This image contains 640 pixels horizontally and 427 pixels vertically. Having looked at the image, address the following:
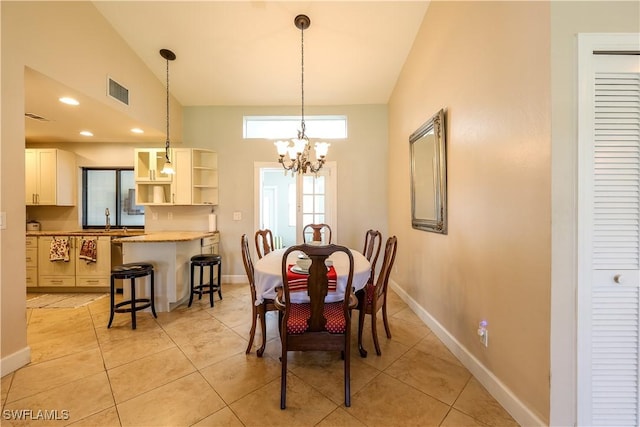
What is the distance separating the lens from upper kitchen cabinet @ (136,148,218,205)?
13.4 ft

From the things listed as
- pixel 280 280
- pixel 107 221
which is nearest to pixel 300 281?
pixel 280 280

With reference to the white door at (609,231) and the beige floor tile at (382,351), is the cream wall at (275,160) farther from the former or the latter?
the white door at (609,231)

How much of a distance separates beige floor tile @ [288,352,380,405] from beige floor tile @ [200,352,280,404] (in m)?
0.19

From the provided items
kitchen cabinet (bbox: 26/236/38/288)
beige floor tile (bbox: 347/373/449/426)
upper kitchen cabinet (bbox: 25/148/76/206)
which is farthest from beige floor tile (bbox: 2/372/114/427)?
upper kitchen cabinet (bbox: 25/148/76/206)

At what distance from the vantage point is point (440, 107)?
247 centimetres

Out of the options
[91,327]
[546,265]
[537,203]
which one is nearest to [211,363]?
[91,327]

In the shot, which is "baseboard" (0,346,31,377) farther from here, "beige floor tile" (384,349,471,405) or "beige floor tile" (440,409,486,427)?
"beige floor tile" (440,409,486,427)

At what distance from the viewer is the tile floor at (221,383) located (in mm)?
1527

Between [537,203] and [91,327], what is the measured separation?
4.14 metres

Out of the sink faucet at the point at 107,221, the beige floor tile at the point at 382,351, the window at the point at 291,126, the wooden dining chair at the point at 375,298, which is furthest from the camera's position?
the window at the point at 291,126

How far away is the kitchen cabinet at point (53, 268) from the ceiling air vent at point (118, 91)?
2414mm

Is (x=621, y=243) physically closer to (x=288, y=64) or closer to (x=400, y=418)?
(x=400, y=418)

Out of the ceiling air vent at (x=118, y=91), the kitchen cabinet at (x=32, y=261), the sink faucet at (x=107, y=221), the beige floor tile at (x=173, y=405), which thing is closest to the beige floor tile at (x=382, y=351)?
the beige floor tile at (x=173, y=405)

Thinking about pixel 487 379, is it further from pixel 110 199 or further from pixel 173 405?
pixel 110 199
